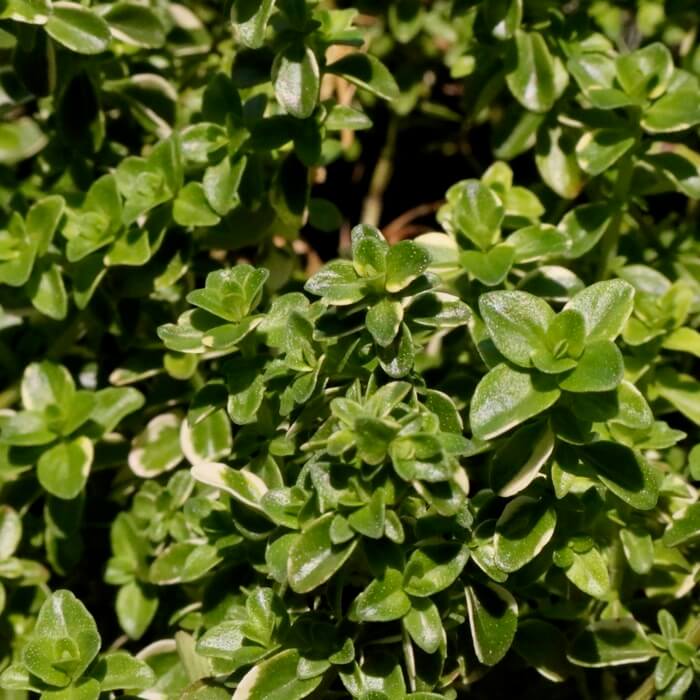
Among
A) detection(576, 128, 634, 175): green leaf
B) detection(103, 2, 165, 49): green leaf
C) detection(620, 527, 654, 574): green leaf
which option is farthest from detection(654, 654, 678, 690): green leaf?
detection(103, 2, 165, 49): green leaf

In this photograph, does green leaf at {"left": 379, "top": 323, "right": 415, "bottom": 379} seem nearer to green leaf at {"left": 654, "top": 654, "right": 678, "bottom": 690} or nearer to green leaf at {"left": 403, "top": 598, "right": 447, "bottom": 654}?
green leaf at {"left": 403, "top": 598, "right": 447, "bottom": 654}

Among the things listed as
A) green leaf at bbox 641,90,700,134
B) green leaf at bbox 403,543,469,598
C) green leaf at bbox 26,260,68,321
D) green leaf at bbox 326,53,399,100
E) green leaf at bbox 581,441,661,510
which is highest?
green leaf at bbox 641,90,700,134


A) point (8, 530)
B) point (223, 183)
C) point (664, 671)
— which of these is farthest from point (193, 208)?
point (664, 671)

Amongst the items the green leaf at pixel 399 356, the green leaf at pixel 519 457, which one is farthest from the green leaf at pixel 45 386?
the green leaf at pixel 519 457

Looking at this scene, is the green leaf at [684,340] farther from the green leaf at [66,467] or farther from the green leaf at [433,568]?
the green leaf at [66,467]

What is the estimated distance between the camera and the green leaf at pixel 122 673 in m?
1.30

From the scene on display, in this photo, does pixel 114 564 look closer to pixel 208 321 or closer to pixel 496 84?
pixel 208 321

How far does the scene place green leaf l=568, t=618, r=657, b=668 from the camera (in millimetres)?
1427

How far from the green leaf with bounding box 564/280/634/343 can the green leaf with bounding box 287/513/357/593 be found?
14.4 inches

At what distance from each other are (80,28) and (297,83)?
1.12ft

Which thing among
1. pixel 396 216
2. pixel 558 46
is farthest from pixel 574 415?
pixel 396 216

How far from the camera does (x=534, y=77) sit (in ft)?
5.66

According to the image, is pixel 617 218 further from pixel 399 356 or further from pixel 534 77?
pixel 399 356

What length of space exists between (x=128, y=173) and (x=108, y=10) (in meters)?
0.27
